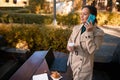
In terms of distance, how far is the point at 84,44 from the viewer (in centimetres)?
251

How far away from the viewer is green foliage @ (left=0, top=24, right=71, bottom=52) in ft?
17.0

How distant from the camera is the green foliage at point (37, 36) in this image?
5184 mm

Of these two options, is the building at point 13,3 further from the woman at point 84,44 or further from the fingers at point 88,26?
the fingers at point 88,26

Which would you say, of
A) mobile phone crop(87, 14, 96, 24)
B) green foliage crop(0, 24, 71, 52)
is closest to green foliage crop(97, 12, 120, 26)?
green foliage crop(0, 24, 71, 52)

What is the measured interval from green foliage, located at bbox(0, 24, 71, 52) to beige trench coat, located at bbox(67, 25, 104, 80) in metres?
2.54

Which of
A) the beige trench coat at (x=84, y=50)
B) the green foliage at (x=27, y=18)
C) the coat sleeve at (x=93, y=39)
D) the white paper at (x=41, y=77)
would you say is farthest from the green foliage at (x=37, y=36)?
the green foliage at (x=27, y=18)

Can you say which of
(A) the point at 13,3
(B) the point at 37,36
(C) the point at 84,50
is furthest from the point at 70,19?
(A) the point at 13,3

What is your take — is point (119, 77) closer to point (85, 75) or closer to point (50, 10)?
point (85, 75)

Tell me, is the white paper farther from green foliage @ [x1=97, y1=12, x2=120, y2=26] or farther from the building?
the building

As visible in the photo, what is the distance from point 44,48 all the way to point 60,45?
428 mm

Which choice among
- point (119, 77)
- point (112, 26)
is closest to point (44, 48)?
point (119, 77)

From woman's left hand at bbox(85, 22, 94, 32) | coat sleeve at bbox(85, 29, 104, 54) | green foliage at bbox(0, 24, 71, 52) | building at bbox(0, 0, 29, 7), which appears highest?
building at bbox(0, 0, 29, 7)

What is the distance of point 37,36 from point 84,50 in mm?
2935

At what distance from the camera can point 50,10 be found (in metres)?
15.4
